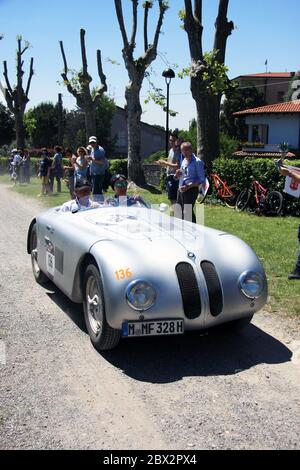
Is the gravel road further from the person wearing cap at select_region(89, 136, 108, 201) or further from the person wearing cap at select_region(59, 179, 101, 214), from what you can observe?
the person wearing cap at select_region(89, 136, 108, 201)

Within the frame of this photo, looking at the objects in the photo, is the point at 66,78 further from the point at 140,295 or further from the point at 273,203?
the point at 140,295

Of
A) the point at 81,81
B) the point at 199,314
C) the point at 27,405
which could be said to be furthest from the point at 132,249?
the point at 81,81

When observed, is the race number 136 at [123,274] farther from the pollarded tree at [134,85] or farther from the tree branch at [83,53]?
the tree branch at [83,53]

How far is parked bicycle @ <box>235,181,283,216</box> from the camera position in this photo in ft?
40.8

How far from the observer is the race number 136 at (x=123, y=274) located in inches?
157

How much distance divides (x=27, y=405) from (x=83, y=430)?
523 mm

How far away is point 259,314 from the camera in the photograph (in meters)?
5.44

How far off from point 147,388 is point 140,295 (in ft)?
2.24

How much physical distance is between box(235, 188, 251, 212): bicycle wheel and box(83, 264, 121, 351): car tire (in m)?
9.55

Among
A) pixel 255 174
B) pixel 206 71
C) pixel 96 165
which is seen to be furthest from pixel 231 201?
pixel 206 71

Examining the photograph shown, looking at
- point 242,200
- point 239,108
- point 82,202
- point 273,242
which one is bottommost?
point 273,242

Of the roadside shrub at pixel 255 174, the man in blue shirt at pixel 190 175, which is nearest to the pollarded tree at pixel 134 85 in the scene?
the roadside shrub at pixel 255 174

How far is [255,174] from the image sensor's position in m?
13.4
